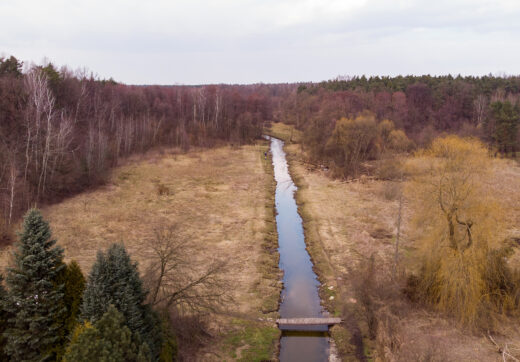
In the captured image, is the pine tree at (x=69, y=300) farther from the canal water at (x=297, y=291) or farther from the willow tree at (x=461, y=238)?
the willow tree at (x=461, y=238)

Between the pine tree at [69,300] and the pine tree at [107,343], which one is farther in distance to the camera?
the pine tree at [69,300]

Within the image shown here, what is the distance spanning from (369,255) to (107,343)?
65.9 feet

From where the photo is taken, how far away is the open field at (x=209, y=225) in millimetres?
18750

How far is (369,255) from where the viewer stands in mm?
26453

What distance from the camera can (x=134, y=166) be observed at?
5166 centimetres

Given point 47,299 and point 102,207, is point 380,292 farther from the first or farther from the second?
point 102,207

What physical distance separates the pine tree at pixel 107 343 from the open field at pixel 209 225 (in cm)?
535

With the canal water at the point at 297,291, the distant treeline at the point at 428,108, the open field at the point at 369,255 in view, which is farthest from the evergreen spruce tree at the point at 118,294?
the distant treeline at the point at 428,108

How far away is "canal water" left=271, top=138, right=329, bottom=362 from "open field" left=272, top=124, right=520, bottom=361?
0.73m

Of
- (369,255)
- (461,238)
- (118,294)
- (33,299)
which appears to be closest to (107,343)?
(118,294)

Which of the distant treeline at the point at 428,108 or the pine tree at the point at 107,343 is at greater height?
the distant treeline at the point at 428,108

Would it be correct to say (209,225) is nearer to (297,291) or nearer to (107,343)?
(297,291)

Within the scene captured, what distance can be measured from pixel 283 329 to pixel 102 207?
22.6 metres

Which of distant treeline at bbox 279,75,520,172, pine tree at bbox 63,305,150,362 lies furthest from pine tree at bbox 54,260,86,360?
distant treeline at bbox 279,75,520,172
